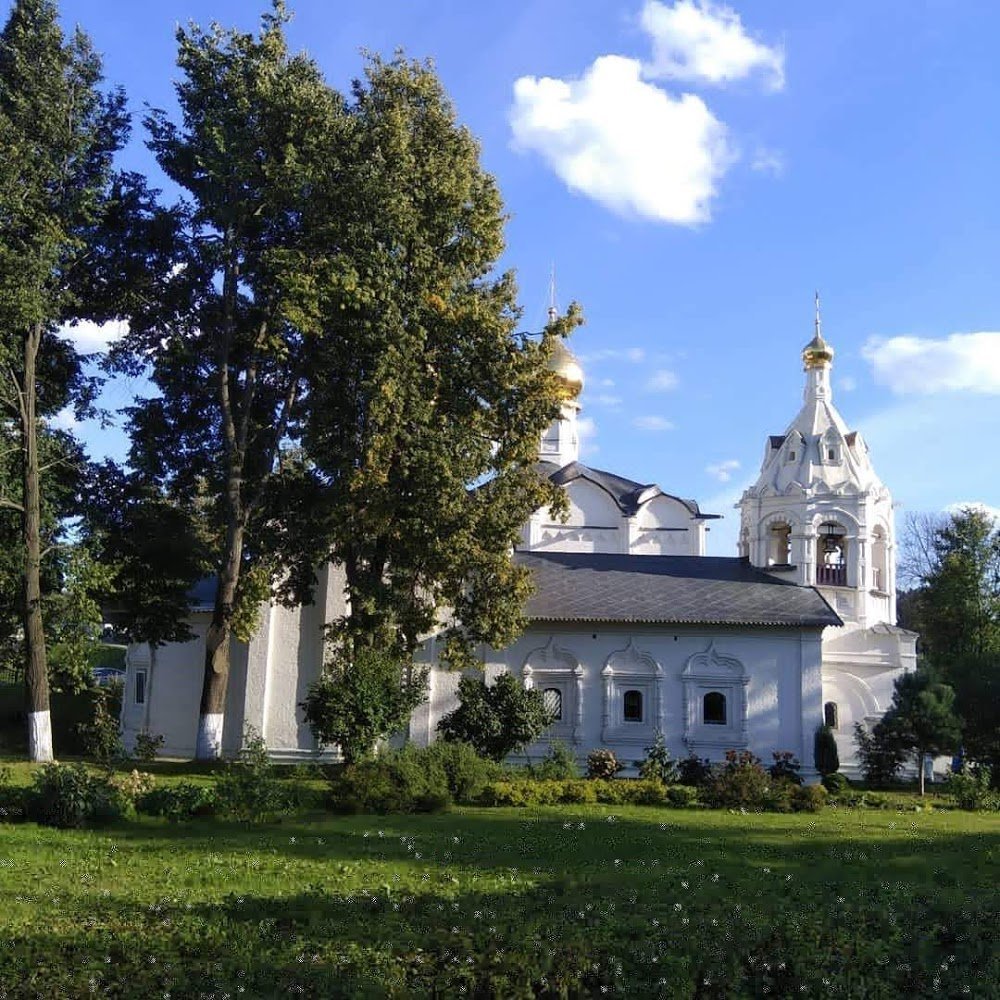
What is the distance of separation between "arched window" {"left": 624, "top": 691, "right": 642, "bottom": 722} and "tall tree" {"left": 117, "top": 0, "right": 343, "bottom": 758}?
337 inches

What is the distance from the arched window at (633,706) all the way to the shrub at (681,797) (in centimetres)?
631

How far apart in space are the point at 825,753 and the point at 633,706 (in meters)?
4.47

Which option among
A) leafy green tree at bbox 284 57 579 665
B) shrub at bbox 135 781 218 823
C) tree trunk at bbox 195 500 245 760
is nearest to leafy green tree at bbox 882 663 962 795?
leafy green tree at bbox 284 57 579 665

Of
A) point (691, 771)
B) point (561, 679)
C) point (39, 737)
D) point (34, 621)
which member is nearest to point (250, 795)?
point (39, 737)

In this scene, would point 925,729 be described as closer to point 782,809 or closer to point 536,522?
point 782,809

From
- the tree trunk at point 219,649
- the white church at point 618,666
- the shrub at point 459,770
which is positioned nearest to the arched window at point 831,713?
the white church at point 618,666

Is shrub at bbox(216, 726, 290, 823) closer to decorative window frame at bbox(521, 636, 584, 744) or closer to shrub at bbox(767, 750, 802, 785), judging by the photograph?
decorative window frame at bbox(521, 636, 584, 744)

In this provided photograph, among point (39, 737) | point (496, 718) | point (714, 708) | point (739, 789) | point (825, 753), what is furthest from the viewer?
point (825, 753)

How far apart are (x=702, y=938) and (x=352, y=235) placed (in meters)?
16.1

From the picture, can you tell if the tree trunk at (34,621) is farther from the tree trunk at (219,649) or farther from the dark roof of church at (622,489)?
the dark roof of church at (622,489)

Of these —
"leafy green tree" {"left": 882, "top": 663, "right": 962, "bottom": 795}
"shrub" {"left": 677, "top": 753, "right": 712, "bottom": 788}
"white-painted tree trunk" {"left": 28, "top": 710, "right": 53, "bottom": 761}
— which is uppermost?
"leafy green tree" {"left": 882, "top": 663, "right": 962, "bottom": 795}

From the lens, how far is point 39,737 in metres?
19.2

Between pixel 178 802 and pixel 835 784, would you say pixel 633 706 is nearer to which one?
pixel 835 784

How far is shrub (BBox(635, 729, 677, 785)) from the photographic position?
2009 centimetres
